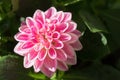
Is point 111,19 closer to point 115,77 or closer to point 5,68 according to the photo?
point 115,77

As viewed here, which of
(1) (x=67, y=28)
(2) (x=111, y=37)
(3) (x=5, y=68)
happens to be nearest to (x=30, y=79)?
(3) (x=5, y=68)

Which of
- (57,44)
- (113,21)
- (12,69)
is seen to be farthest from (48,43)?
(113,21)

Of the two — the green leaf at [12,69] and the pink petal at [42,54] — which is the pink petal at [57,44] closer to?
the pink petal at [42,54]

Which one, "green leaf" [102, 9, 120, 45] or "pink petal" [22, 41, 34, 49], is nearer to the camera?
"pink petal" [22, 41, 34, 49]

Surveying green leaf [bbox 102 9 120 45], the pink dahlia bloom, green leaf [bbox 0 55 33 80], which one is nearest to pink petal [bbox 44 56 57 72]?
the pink dahlia bloom

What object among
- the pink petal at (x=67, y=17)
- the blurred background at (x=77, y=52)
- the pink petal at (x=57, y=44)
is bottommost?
the blurred background at (x=77, y=52)

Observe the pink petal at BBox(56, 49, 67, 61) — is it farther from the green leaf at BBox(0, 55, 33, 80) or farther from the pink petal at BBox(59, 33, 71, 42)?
the green leaf at BBox(0, 55, 33, 80)

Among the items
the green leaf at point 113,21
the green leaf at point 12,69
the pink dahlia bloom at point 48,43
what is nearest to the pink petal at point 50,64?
the pink dahlia bloom at point 48,43
